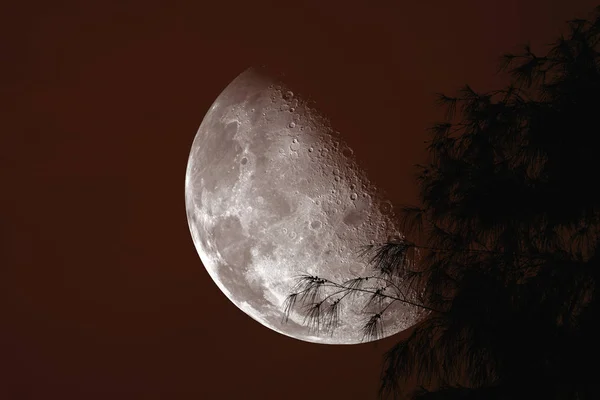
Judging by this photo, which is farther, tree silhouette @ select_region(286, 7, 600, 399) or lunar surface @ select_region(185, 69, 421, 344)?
lunar surface @ select_region(185, 69, 421, 344)

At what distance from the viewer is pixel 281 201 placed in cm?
418

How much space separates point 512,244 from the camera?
273 cm

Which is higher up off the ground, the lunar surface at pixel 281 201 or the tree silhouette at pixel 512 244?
the lunar surface at pixel 281 201

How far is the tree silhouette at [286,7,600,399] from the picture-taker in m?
2.45

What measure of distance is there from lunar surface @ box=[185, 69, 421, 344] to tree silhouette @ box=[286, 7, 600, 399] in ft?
3.11

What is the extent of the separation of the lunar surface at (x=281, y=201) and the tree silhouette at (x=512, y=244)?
0.95 metres

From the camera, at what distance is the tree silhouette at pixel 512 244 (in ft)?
8.04

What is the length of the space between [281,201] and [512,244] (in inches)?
68.9

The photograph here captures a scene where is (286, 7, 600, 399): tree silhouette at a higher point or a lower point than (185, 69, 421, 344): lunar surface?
lower

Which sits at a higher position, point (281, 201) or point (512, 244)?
point (281, 201)

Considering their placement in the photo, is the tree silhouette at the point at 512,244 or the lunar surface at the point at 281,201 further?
the lunar surface at the point at 281,201

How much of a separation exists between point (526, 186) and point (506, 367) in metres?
0.73

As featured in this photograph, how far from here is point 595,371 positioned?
2289 millimetres

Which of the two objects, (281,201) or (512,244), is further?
(281,201)
